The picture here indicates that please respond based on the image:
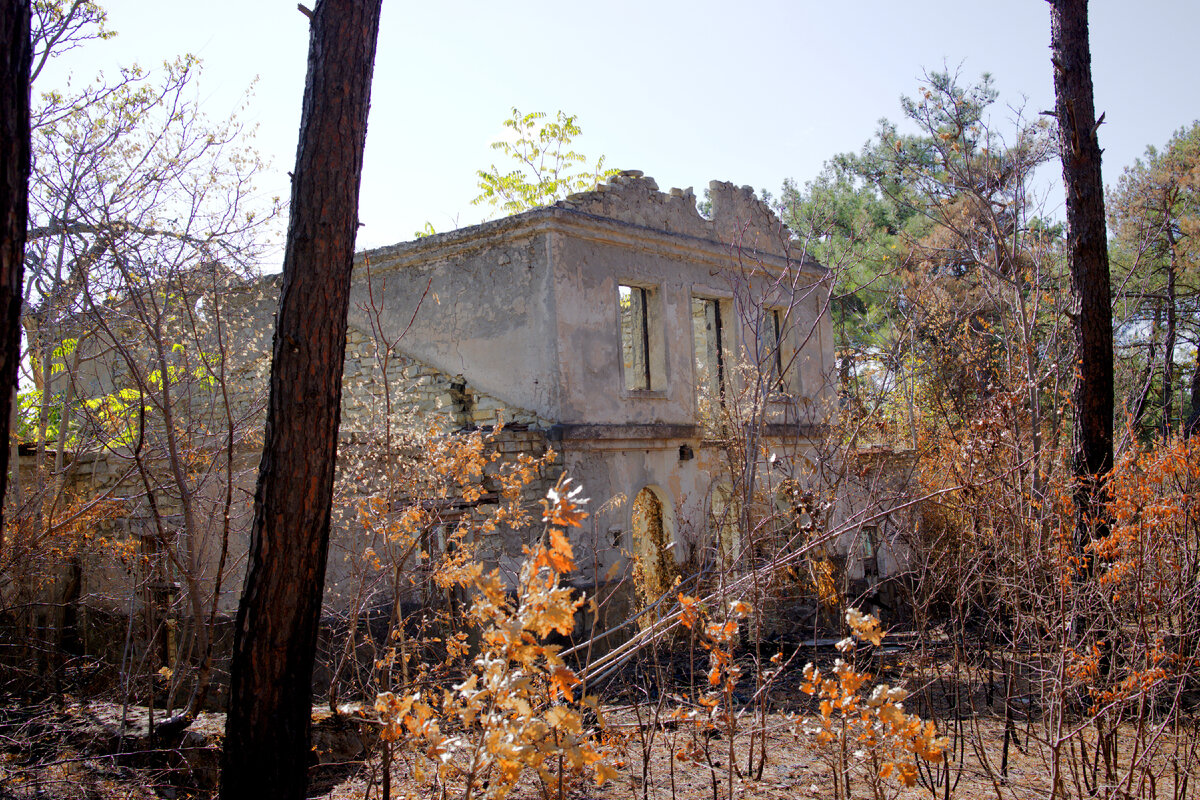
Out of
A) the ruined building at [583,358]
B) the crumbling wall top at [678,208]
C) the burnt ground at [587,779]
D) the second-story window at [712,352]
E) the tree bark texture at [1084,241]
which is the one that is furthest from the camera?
the second-story window at [712,352]

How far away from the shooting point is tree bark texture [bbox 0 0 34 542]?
2836 mm

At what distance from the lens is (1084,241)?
27.0ft

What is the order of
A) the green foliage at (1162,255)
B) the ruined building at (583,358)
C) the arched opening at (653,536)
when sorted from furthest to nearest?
1. the green foliage at (1162,255)
2. the arched opening at (653,536)
3. the ruined building at (583,358)

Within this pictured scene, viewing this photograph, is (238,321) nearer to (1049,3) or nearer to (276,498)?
(276,498)

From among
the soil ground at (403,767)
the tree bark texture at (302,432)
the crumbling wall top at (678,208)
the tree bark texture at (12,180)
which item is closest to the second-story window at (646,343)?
the crumbling wall top at (678,208)

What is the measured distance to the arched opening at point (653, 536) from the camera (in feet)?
42.2

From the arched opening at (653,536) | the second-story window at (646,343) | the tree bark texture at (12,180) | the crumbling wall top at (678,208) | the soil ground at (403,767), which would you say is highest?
the crumbling wall top at (678,208)

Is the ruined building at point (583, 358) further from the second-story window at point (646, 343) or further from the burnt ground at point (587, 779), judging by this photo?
the burnt ground at point (587, 779)

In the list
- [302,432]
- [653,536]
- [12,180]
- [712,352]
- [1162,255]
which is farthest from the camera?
[1162,255]

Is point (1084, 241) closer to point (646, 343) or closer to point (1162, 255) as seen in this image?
point (646, 343)

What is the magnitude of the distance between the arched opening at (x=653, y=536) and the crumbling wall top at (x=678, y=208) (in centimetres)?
387

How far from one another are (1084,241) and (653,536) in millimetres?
7201

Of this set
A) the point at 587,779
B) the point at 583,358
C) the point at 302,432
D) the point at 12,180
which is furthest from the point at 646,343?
the point at 12,180

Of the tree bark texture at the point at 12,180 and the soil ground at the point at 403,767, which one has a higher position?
the tree bark texture at the point at 12,180
